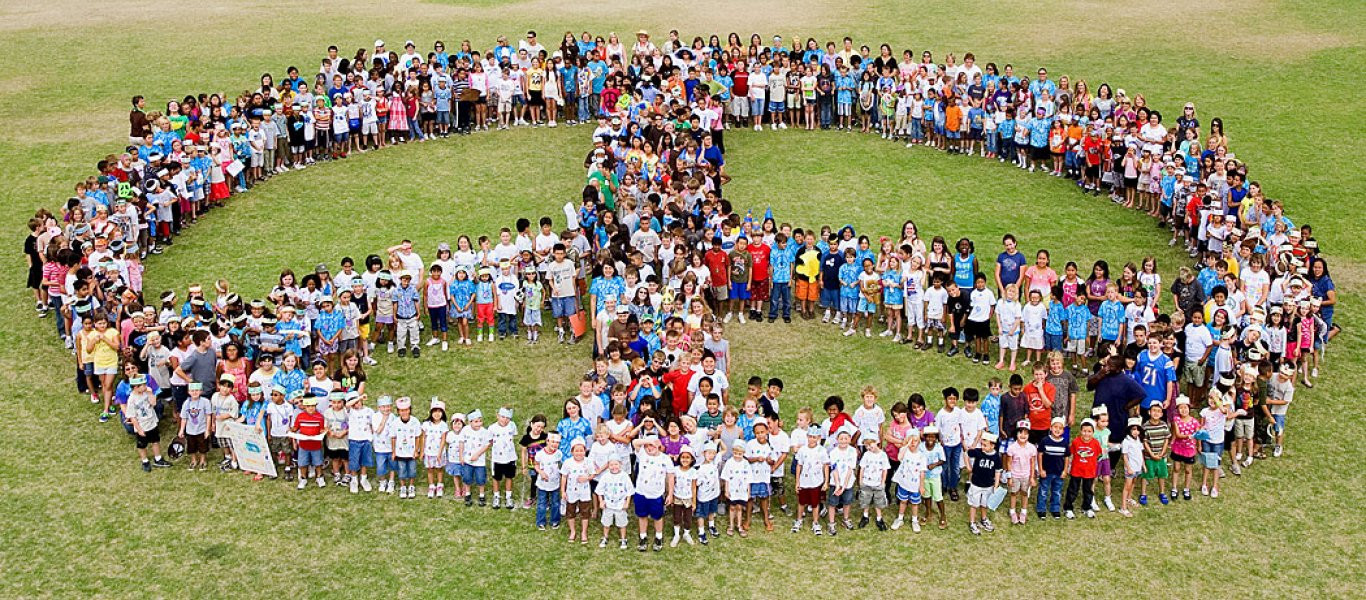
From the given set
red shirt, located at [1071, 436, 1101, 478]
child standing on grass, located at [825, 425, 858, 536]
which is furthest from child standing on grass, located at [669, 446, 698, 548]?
red shirt, located at [1071, 436, 1101, 478]

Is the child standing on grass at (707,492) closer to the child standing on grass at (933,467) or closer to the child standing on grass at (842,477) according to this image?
the child standing on grass at (842,477)

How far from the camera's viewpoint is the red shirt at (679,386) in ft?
57.3

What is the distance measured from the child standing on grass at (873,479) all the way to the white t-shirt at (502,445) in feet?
13.5

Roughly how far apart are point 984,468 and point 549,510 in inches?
200

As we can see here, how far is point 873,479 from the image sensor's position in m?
15.7

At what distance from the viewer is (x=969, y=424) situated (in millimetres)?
16266

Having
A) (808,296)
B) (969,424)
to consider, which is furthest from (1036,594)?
(808,296)

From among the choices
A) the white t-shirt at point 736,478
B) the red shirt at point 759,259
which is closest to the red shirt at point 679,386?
the white t-shirt at point 736,478

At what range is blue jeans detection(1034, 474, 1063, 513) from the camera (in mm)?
15930

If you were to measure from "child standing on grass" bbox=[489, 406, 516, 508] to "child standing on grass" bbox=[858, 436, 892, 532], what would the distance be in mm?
4110

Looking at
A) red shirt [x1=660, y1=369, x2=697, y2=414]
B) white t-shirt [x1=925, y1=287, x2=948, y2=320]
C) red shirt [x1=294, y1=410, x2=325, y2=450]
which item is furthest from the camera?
white t-shirt [x1=925, y1=287, x2=948, y2=320]

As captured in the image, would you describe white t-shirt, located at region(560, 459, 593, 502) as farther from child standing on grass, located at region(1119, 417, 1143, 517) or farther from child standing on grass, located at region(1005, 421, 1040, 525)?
child standing on grass, located at region(1119, 417, 1143, 517)

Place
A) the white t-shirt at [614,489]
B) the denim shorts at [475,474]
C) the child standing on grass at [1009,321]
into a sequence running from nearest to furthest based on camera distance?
the white t-shirt at [614,489]
the denim shorts at [475,474]
the child standing on grass at [1009,321]

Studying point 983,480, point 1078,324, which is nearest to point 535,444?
point 983,480
